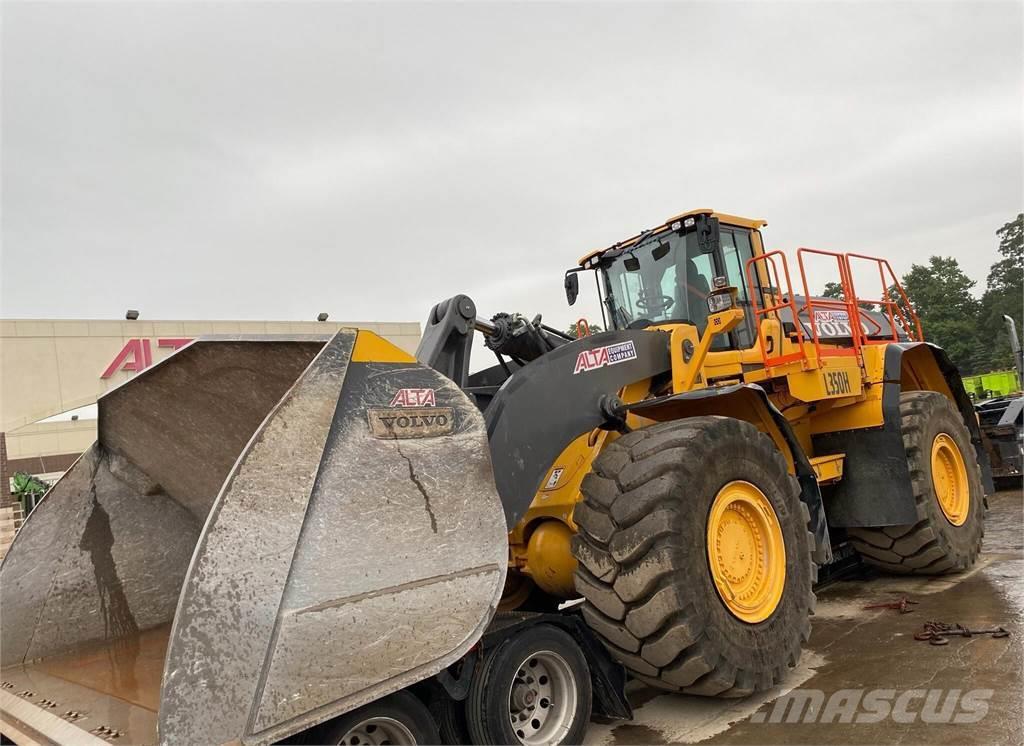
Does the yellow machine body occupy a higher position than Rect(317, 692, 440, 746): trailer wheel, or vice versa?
the yellow machine body

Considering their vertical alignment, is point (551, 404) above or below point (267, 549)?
above

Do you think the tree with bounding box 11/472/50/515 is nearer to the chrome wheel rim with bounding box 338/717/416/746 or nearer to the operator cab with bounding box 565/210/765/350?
the operator cab with bounding box 565/210/765/350

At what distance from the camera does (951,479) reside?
7.00 metres

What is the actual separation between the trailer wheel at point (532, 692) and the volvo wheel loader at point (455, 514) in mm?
16

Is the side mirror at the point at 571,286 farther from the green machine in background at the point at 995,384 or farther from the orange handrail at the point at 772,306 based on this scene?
the green machine in background at the point at 995,384

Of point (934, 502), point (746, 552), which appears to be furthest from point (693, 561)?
point (934, 502)

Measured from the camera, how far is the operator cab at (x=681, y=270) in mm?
5824

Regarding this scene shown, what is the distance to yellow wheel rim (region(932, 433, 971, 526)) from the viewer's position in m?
6.73

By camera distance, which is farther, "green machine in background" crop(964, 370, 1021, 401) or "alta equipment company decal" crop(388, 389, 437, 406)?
"green machine in background" crop(964, 370, 1021, 401)

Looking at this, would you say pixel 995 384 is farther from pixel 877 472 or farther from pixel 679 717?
pixel 679 717

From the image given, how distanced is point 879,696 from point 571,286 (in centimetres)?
378

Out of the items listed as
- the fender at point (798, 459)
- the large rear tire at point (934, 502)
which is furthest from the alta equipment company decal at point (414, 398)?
the large rear tire at point (934, 502)

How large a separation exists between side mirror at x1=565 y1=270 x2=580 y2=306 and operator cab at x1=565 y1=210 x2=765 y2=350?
250 mm

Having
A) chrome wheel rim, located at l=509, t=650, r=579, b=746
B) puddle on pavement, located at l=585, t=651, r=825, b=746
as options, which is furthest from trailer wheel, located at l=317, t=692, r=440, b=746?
puddle on pavement, located at l=585, t=651, r=825, b=746
